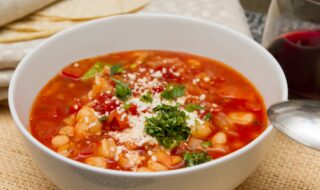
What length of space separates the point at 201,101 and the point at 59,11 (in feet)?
4.67

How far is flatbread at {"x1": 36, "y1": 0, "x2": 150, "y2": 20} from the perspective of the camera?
12.0 feet

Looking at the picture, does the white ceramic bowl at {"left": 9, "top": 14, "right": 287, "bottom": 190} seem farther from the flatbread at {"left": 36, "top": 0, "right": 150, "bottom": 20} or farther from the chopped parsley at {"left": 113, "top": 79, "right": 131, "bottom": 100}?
the flatbread at {"left": 36, "top": 0, "right": 150, "bottom": 20}

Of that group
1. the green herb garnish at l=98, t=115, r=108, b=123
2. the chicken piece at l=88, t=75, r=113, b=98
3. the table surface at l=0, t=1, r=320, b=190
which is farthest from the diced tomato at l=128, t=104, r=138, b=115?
the table surface at l=0, t=1, r=320, b=190

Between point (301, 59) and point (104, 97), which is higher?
point (104, 97)

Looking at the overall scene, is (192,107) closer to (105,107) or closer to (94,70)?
(105,107)

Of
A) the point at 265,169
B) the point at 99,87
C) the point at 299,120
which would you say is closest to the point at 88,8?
the point at 99,87

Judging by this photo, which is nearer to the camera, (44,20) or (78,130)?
(78,130)

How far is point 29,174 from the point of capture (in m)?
2.84

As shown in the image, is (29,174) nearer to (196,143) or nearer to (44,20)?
(196,143)

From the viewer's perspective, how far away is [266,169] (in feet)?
9.46

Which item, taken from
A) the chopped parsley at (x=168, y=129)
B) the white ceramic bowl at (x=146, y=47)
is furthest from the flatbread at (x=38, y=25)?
the chopped parsley at (x=168, y=129)

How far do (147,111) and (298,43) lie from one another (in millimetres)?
1177

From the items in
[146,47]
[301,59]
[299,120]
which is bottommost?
[301,59]

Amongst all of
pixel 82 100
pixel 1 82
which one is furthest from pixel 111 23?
pixel 1 82
